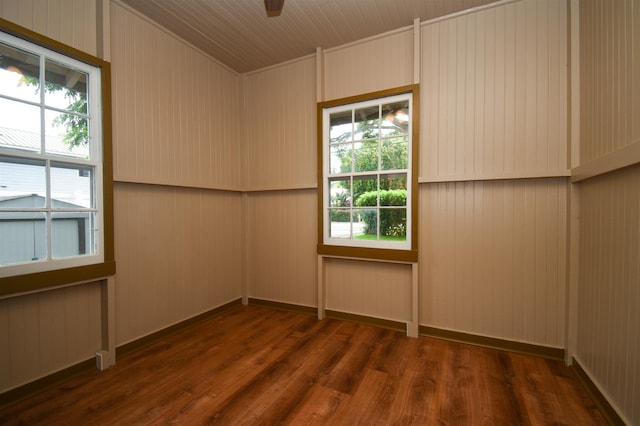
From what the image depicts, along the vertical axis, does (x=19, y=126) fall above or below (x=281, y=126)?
below

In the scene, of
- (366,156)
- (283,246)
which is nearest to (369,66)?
(366,156)

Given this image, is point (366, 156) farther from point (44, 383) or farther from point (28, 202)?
point (44, 383)

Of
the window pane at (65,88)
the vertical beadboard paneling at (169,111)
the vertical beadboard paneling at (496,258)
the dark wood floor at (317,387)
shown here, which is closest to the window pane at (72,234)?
the vertical beadboard paneling at (169,111)

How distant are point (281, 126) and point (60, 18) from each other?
207 centimetres

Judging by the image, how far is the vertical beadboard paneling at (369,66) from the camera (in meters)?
2.80

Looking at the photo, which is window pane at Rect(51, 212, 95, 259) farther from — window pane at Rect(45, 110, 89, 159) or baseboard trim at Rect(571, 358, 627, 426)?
baseboard trim at Rect(571, 358, 627, 426)

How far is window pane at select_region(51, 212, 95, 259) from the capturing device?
204 centimetres

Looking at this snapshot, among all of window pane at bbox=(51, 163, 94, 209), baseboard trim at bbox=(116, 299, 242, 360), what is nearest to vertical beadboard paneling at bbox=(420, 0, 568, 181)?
baseboard trim at bbox=(116, 299, 242, 360)

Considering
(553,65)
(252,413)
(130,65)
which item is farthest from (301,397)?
(553,65)

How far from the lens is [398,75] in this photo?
283 centimetres

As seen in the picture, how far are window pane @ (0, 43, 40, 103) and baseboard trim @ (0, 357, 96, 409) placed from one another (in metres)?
1.98

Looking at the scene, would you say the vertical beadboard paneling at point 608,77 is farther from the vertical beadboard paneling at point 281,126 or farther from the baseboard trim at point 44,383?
the baseboard trim at point 44,383

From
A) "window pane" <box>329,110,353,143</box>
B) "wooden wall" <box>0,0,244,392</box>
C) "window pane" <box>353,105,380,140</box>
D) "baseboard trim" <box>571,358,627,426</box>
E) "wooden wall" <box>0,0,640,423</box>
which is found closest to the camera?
"baseboard trim" <box>571,358,627,426</box>

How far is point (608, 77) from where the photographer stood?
68.9 inches
